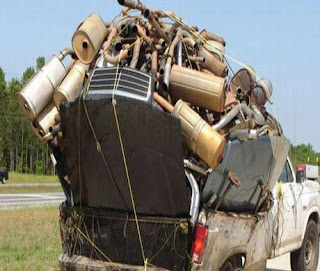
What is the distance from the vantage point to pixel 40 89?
6520mm

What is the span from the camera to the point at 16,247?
1104 cm

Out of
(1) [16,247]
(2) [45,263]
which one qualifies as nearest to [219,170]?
(2) [45,263]

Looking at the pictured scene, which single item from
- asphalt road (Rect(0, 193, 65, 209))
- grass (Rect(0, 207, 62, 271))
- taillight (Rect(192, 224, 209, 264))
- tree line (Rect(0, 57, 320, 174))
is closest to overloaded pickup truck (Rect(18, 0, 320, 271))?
taillight (Rect(192, 224, 209, 264))

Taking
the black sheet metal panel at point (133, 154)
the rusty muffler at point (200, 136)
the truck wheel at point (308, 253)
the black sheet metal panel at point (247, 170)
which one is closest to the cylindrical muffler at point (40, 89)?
the black sheet metal panel at point (133, 154)

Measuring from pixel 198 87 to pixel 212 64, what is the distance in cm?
89

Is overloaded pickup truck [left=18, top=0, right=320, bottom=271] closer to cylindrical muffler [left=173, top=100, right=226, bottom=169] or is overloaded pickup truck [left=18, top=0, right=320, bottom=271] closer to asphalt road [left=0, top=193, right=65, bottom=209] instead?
cylindrical muffler [left=173, top=100, right=226, bottom=169]

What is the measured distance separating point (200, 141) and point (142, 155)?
558 millimetres

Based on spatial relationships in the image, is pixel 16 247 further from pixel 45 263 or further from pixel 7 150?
pixel 7 150

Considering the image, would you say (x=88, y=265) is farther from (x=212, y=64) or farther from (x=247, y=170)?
(x=212, y=64)

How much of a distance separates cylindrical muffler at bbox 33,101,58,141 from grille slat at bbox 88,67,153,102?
0.81m

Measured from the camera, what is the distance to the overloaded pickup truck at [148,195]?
5.76 meters

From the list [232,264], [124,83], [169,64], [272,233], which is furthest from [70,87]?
[272,233]

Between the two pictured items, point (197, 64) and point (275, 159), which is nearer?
point (197, 64)

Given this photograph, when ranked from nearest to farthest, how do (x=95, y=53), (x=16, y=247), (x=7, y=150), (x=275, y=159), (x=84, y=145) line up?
(x=84, y=145) → (x=95, y=53) → (x=275, y=159) → (x=16, y=247) → (x=7, y=150)
